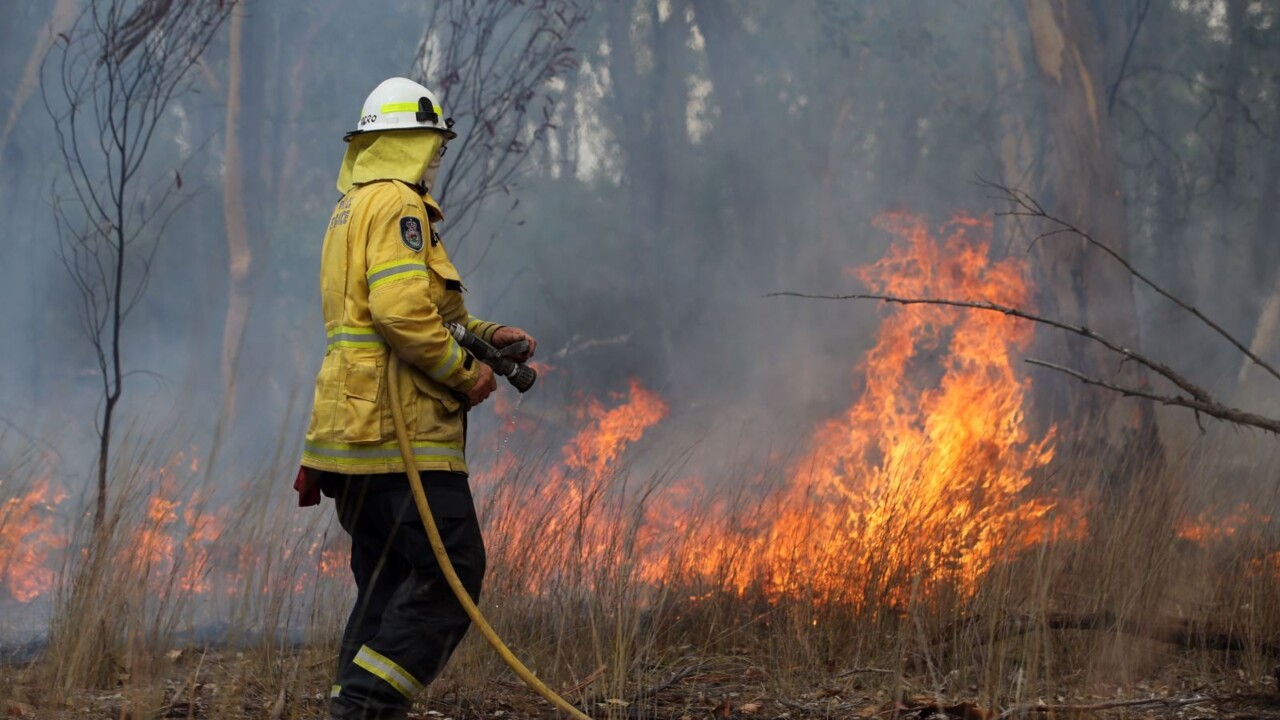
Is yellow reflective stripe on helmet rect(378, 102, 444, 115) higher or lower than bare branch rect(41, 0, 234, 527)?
lower

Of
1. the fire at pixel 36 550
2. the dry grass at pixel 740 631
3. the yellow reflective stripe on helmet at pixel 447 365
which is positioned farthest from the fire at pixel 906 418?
the fire at pixel 36 550

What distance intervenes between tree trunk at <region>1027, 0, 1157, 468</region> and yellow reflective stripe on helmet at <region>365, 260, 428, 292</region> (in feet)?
19.6

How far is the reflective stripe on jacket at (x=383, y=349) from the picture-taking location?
258cm

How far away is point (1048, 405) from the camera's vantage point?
26.7ft

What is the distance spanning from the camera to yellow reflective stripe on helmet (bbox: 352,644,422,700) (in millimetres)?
2533

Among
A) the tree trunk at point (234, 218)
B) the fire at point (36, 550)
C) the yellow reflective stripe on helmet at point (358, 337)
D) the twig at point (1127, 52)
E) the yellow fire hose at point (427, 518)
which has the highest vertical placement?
the twig at point (1127, 52)

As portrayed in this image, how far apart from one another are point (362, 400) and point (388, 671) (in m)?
0.60

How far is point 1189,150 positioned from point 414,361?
814 centimetres

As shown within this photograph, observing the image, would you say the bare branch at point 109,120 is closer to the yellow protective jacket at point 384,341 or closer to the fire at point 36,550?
the fire at point 36,550

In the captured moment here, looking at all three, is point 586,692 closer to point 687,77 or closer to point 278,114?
point 278,114

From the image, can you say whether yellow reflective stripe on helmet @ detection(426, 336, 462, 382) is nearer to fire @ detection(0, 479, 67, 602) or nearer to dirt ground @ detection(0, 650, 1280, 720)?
dirt ground @ detection(0, 650, 1280, 720)

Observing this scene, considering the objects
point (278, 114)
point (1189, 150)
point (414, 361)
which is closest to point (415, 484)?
point (414, 361)

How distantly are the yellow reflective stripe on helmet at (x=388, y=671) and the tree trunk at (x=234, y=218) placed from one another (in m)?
5.37

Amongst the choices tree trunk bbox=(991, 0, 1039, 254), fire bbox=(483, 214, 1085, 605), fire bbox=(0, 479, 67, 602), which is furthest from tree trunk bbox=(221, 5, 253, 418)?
tree trunk bbox=(991, 0, 1039, 254)
